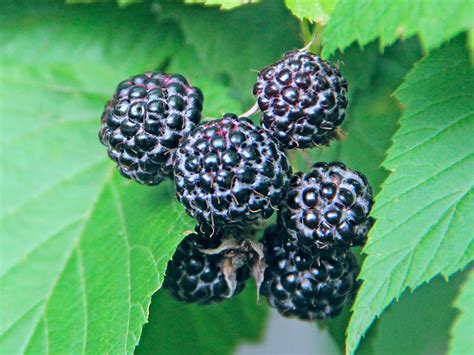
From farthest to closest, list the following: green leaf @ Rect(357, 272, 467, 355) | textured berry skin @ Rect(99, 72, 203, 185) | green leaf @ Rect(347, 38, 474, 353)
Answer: green leaf @ Rect(357, 272, 467, 355)
textured berry skin @ Rect(99, 72, 203, 185)
green leaf @ Rect(347, 38, 474, 353)

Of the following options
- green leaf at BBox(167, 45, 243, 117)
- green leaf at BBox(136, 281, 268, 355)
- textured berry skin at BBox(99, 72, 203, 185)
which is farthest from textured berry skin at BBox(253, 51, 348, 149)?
green leaf at BBox(136, 281, 268, 355)

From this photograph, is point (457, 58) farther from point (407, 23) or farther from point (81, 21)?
point (81, 21)

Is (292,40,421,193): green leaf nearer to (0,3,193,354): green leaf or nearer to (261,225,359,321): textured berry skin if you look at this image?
(261,225,359,321): textured berry skin

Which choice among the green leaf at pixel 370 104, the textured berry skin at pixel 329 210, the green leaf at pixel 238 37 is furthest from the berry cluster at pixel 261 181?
the green leaf at pixel 238 37

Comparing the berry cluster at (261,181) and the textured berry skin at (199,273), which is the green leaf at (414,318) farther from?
the textured berry skin at (199,273)

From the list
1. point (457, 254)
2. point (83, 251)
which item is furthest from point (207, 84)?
point (457, 254)

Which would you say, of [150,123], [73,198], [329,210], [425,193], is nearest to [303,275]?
[329,210]
